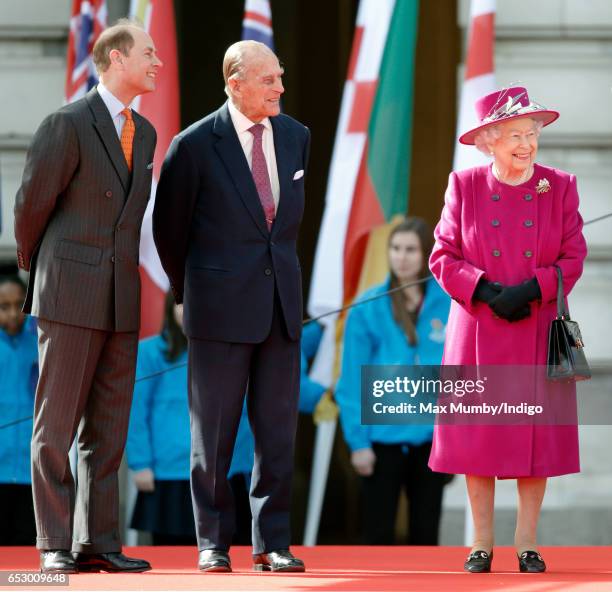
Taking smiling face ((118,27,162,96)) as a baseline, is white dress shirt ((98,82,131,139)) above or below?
below

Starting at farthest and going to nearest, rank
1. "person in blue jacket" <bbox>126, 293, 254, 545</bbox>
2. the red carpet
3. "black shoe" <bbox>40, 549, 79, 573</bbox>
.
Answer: "person in blue jacket" <bbox>126, 293, 254, 545</bbox> → "black shoe" <bbox>40, 549, 79, 573</bbox> → the red carpet

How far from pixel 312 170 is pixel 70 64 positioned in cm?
160

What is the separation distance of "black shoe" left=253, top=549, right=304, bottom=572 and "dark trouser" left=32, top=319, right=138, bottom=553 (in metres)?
0.51

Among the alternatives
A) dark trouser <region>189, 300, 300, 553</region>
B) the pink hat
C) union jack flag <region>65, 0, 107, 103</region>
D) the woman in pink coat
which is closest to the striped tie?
dark trouser <region>189, 300, 300, 553</region>

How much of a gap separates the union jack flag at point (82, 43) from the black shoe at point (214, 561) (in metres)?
3.09

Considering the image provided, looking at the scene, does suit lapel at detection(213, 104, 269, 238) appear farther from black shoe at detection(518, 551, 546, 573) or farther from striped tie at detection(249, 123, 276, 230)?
black shoe at detection(518, 551, 546, 573)

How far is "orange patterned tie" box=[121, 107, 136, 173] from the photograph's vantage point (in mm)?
5453

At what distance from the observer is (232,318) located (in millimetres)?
5293

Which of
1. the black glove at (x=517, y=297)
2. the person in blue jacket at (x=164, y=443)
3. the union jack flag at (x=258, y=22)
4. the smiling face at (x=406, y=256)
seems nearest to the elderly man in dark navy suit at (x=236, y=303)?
the black glove at (x=517, y=297)

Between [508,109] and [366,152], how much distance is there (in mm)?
2323

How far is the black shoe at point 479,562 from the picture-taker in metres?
5.36

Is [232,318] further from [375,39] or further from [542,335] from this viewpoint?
[375,39]

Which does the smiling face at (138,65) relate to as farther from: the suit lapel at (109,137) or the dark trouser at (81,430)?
the dark trouser at (81,430)

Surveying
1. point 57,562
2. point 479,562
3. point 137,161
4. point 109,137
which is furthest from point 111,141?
point 479,562
